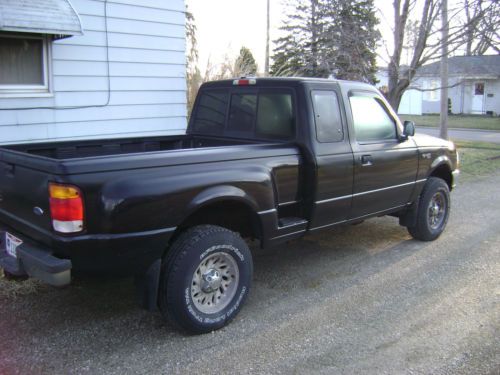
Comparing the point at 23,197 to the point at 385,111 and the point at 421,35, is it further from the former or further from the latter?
the point at 421,35

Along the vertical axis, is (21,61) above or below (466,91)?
below

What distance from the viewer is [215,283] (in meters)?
3.79

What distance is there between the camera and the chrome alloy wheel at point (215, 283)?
12.2 feet

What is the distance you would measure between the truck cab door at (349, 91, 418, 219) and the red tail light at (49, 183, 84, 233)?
2.65 metres

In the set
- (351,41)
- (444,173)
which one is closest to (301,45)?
(351,41)

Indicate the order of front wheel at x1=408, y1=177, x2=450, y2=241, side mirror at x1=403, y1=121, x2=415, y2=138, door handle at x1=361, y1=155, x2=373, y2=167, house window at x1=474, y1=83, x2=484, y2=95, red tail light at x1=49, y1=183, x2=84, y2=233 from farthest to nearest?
house window at x1=474, y1=83, x2=484, y2=95 → front wheel at x1=408, y1=177, x2=450, y2=241 → side mirror at x1=403, y1=121, x2=415, y2=138 → door handle at x1=361, y1=155, x2=373, y2=167 → red tail light at x1=49, y1=183, x2=84, y2=233

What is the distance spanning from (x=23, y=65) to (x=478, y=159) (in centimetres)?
1130

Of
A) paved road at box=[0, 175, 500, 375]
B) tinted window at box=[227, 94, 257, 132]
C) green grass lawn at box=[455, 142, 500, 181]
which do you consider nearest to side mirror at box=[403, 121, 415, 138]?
paved road at box=[0, 175, 500, 375]

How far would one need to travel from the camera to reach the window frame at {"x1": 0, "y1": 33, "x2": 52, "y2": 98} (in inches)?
240

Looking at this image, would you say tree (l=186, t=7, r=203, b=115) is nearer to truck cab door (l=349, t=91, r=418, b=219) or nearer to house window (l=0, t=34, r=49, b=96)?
house window (l=0, t=34, r=49, b=96)

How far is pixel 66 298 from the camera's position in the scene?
4.29 metres

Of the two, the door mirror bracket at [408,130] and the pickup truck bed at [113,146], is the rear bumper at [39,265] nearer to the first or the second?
the pickup truck bed at [113,146]

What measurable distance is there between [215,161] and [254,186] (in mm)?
395

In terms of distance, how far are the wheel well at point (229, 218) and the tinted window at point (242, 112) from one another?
1.04 meters
